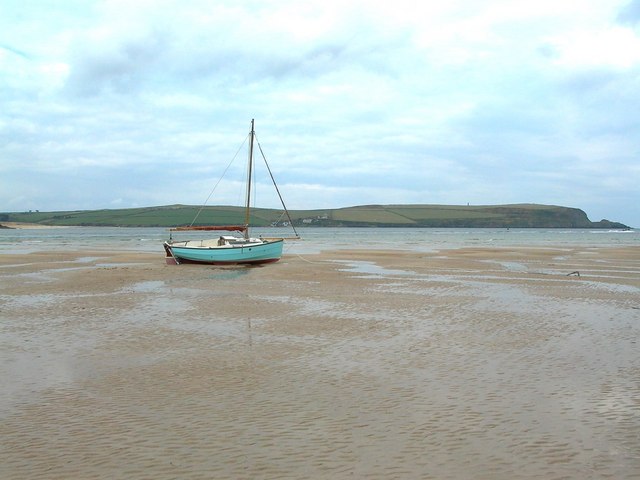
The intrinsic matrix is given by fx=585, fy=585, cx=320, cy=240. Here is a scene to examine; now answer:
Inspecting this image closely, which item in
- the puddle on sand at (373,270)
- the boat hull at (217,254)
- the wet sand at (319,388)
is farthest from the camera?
the boat hull at (217,254)

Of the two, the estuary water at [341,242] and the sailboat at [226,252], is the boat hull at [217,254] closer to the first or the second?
the sailboat at [226,252]

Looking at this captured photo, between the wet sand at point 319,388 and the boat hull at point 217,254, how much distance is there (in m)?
16.7

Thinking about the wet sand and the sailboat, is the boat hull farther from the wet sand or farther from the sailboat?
the wet sand

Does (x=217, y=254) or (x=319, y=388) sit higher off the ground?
(x=217, y=254)

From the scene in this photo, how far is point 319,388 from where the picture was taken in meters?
9.74

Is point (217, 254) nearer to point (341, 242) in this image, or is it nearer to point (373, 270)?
point (373, 270)

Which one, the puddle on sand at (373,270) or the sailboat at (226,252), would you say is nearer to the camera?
the puddle on sand at (373,270)

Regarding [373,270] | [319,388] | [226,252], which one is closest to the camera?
[319,388]

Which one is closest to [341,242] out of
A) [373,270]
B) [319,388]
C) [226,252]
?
[226,252]

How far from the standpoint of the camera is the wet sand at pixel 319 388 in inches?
267

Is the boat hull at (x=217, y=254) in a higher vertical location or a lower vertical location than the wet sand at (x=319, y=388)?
higher

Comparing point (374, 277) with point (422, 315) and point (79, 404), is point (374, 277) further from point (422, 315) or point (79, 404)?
point (79, 404)

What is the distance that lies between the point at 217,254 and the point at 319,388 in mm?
28659

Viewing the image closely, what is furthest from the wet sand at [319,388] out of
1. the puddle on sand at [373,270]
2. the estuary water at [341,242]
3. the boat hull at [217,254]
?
the estuary water at [341,242]
